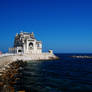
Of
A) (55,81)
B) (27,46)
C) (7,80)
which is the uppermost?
(27,46)

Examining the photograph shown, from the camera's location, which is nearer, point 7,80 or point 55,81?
point 7,80

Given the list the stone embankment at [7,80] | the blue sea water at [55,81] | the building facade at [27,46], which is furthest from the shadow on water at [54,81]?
the building facade at [27,46]

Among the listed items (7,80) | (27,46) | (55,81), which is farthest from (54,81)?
(27,46)

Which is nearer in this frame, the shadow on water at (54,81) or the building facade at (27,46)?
the shadow on water at (54,81)

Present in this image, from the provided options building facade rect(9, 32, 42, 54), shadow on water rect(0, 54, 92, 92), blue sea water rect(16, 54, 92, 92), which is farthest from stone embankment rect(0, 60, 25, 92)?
building facade rect(9, 32, 42, 54)

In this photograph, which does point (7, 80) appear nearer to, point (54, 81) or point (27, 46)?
point (54, 81)

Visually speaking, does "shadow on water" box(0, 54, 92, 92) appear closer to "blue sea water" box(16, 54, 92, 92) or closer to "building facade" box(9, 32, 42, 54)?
"blue sea water" box(16, 54, 92, 92)

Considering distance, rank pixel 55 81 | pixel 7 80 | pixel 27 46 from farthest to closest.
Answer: pixel 27 46, pixel 55 81, pixel 7 80

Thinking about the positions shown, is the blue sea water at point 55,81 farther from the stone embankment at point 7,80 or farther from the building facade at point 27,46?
the building facade at point 27,46

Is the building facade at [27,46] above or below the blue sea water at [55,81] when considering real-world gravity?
above

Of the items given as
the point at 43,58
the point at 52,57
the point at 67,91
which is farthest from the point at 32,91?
the point at 52,57

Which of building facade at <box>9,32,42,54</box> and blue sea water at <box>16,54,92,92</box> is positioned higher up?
building facade at <box>9,32,42,54</box>

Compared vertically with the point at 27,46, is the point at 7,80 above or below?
below

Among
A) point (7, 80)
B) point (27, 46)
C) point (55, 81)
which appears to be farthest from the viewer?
point (27, 46)
